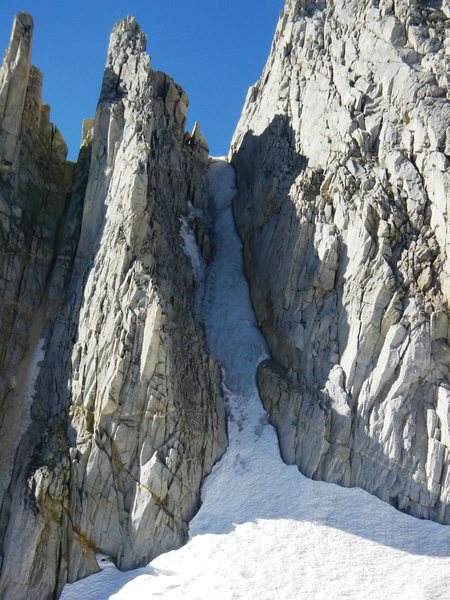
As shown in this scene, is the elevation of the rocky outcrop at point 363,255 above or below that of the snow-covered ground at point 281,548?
above

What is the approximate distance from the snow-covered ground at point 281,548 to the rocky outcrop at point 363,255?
3.28ft

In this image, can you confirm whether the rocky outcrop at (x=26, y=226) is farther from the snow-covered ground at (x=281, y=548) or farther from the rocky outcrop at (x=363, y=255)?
the rocky outcrop at (x=363, y=255)

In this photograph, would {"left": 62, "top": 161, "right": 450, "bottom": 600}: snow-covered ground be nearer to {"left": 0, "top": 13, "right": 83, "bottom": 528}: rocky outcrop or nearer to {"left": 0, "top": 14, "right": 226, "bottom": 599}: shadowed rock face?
{"left": 0, "top": 14, "right": 226, "bottom": 599}: shadowed rock face

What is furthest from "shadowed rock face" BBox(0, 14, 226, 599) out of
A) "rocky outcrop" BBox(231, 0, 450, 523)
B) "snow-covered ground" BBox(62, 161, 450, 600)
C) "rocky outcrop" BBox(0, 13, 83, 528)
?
"rocky outcrop" BBox(231, 0, 450, 523)

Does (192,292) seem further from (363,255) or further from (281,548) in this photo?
(281,548)

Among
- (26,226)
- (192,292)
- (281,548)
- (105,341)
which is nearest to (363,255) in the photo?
(192,292)

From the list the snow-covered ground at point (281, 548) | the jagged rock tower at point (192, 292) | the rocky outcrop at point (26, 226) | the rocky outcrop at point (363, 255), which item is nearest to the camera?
the snow-covered ground at point (281, 548)

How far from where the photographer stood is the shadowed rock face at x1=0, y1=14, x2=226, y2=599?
28.1 meters

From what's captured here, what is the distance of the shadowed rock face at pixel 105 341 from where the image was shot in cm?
2811

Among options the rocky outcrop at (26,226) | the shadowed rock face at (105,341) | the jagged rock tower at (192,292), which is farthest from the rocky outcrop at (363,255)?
the rocky outcrop at (26,226)

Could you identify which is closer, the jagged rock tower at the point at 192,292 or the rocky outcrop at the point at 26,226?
the jagged rock tower at the point at 192,292

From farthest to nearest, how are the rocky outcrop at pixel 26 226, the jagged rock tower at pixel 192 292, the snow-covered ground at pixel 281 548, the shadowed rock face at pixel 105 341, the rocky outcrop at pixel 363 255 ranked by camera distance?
1. the rocky outcrop at pixel 26 226
2. the rocky outcrop at pixel 363 255
3. the jagged rock tower at pixel 192 292
4. the shadowed rock face at pixel 105 341
5. the snow-covered ground at pixel 281 548

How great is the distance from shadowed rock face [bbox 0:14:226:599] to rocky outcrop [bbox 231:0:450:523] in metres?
A: 3.98

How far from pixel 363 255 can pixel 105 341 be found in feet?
37.7
